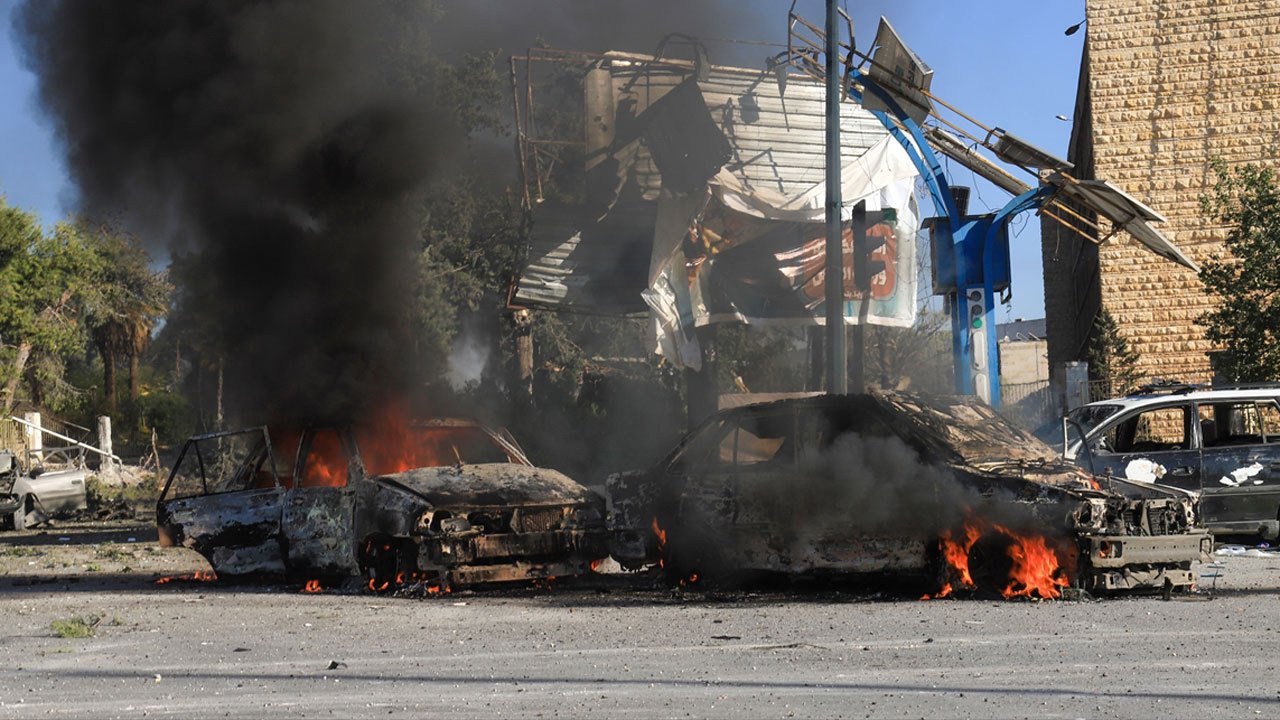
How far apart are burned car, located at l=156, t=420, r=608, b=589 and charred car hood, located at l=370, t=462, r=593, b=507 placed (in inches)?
0.4

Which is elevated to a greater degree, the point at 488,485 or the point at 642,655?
the point at 488,485

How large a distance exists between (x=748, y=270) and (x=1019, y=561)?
641 inches

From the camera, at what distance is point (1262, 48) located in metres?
24.3

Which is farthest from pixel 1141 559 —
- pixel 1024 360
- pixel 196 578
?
Answer: pixel 1024 360

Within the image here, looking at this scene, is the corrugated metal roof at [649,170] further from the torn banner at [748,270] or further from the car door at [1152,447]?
the car door at [1152,447]

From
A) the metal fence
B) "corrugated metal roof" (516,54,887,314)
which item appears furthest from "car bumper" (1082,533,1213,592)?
"corrugated metal roof" (516,54,887,314)

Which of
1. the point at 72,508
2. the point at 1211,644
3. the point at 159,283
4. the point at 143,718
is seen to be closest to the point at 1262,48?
the point at 1211,644

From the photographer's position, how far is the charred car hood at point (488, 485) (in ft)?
29.5

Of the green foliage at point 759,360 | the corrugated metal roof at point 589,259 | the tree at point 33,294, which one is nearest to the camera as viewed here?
the corrugated metal roof at point 589,259

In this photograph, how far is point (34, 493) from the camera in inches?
717

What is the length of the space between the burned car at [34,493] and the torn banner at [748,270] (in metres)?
9.96

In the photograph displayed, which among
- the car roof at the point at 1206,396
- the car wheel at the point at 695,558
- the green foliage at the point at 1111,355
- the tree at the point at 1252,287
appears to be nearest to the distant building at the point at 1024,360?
the green foliage at the point at 1111,355

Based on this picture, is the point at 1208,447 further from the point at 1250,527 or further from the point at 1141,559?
the point at 1141,559

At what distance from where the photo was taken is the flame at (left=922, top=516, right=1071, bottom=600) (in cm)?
777
